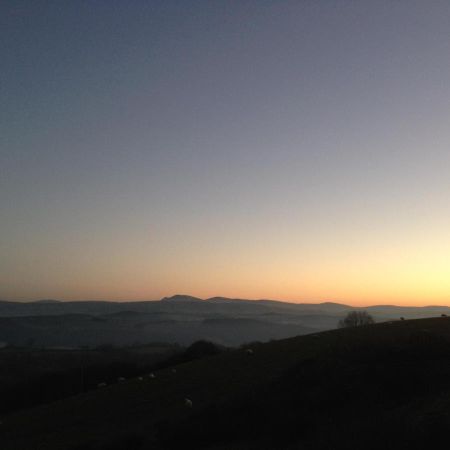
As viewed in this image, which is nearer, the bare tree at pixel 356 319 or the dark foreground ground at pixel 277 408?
the dark foreground ground at pixel 277 408

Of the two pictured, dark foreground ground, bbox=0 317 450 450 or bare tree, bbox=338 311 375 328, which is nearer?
dark foreground ground, bbox=0 317 450 450

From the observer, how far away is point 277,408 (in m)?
16.2

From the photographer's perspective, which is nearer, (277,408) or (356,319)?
(277,408)

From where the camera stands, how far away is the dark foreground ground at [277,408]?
42.9 ft

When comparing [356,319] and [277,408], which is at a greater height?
[356,319]

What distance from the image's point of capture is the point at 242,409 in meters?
16.9

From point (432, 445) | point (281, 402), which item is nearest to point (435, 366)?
point (281, 402)

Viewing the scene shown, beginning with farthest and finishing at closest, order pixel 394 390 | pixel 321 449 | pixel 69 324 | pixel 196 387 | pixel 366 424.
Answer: pixel 69 324 < pixel 196 387 < pixel 394 390 < pixel 366 424 < pixel 321 449

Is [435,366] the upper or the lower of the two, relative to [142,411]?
upper

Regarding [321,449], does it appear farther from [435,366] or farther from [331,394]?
[435,366]

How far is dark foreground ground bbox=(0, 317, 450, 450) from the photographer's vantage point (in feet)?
42.9

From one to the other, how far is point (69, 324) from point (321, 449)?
571 ft

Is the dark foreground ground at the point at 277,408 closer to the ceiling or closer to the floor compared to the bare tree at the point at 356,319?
closer to the floor

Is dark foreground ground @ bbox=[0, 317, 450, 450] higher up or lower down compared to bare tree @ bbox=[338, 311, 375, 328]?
lower down
